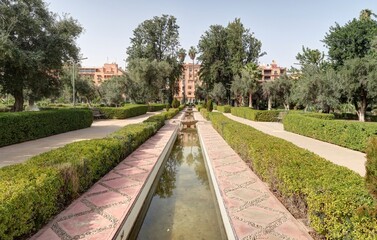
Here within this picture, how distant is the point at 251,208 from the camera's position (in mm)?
4543

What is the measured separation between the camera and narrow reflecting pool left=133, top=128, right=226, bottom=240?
4363mm

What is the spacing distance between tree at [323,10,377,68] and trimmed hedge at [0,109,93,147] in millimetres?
24861

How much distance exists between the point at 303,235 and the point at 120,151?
18.9ft

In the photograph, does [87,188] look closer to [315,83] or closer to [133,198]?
[133,198]

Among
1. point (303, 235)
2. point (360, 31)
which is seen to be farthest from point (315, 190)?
point (360, 31)

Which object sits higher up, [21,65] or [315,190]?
[21,65]

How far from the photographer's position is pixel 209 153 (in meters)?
9.46

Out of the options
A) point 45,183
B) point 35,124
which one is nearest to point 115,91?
point 35,124

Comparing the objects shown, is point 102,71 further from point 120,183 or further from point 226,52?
point 120,183

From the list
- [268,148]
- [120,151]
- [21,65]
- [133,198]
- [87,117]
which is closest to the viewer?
[133,198]

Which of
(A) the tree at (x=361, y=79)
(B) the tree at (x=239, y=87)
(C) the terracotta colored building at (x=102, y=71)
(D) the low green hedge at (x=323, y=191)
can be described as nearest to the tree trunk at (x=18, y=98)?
(D) the low green hedge at (x=323, y=191)

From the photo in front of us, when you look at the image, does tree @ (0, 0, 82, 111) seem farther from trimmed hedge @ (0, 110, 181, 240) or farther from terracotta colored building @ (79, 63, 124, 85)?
terracotta colored building @ (79, 63, 124, 85)

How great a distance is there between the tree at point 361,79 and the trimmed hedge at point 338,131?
349 inches

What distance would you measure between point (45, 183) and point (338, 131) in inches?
455
